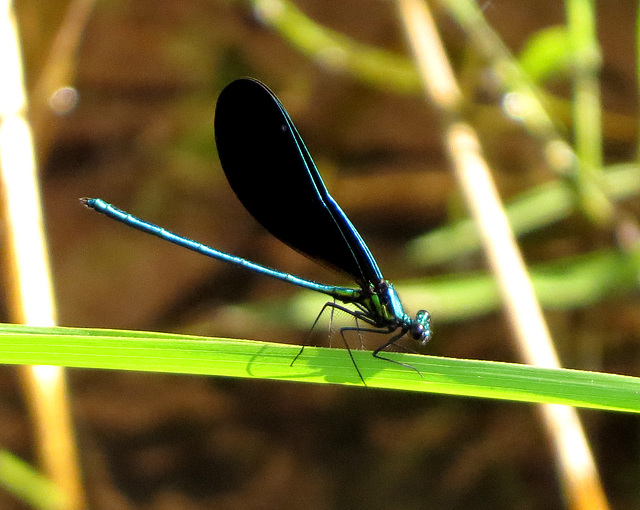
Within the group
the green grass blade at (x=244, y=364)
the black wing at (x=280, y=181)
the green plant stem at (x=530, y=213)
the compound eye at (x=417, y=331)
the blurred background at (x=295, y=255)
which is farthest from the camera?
the blurred background at (x=295, y=255)

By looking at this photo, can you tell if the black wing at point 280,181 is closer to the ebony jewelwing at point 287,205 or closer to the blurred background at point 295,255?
the ebony jewelwing at point 287,205

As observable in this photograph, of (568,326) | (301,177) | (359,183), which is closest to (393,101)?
(359,183)

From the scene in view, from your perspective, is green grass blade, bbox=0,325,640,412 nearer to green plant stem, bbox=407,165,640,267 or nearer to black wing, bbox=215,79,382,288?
black wing, bbox=215,79,382,288

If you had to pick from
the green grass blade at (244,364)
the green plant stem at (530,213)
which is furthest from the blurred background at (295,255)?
the green grass blade at (244,364)

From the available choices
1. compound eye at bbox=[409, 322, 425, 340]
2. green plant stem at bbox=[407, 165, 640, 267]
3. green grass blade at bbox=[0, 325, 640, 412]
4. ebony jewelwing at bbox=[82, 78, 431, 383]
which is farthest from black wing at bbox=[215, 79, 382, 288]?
green plant stem at bbox=[407, 165, 640, 267]

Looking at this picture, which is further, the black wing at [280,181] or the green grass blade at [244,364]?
the black wing at [280,181]

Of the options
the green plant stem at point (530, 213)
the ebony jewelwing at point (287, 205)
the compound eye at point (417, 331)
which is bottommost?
the compound eye at point (417, 331)

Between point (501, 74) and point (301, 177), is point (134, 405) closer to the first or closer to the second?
point (301, 177)

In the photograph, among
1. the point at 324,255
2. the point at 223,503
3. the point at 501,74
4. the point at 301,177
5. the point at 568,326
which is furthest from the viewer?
the point at 568,326
